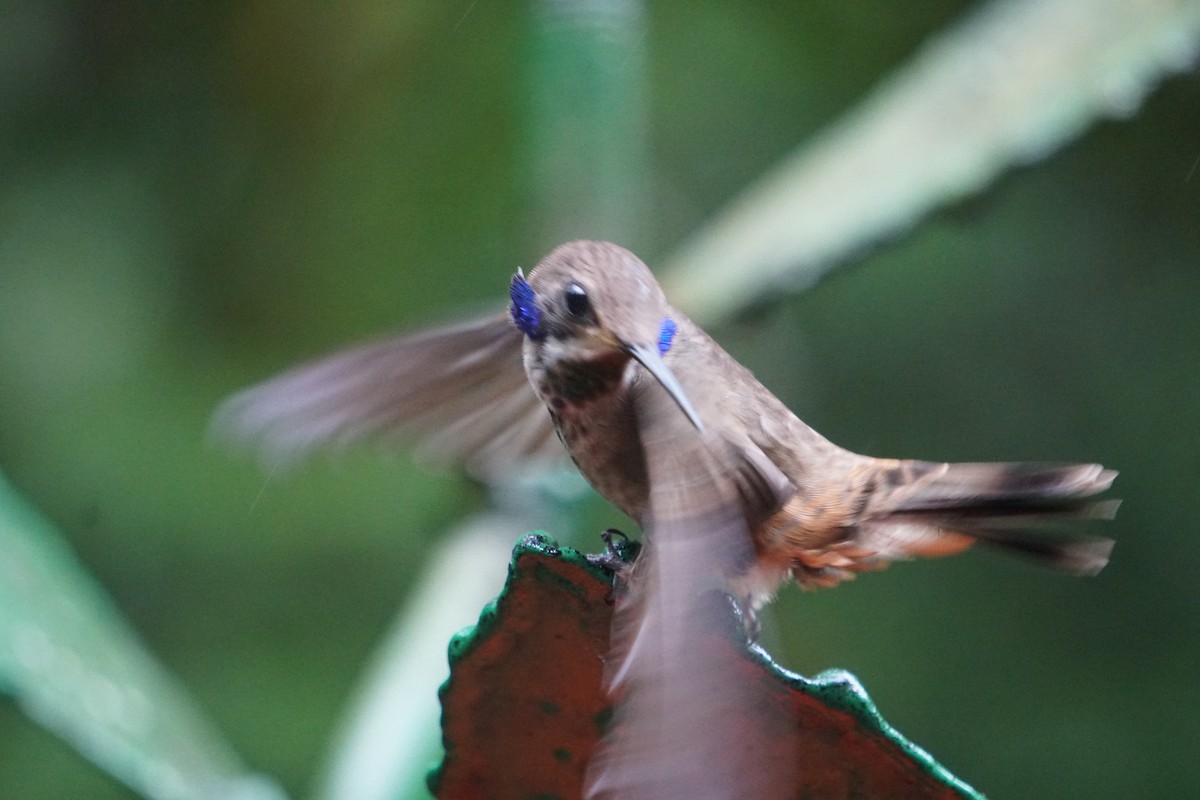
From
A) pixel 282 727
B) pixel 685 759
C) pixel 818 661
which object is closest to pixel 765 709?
pixel 685 759

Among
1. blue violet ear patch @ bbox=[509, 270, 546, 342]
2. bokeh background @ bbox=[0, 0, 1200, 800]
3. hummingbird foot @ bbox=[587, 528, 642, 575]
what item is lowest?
hummingbird foot @ bbox=[587, 528, 642, 575]

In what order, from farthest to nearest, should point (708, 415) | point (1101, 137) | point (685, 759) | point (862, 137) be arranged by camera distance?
point (1101, 137)
point (862, 137)
point (708, 415)
point (685, 759)

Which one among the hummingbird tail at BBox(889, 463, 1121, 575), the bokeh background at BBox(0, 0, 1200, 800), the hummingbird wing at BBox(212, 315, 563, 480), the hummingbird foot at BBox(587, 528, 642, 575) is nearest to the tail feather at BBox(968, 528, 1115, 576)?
the hummingbird tail at BBox(889, 463, 1121, 575)

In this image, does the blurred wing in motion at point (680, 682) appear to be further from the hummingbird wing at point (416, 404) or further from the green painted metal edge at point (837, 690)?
the hummingbird wing at point (416, 404)

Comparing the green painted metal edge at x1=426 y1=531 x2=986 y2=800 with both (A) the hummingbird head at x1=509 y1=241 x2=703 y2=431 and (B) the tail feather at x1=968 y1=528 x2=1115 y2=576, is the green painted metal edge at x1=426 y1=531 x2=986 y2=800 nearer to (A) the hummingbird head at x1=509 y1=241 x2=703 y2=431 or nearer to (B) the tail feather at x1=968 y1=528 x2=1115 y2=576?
(A) the hummingbird head at x1=509 y1=241 x2=703 y2=431

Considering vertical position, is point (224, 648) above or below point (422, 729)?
above

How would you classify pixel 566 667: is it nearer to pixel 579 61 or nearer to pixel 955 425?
pixel 579 61

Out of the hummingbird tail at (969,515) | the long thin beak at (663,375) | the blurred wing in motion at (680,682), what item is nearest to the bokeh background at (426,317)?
the hummingbird tail at (969,515)
